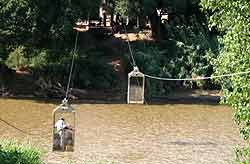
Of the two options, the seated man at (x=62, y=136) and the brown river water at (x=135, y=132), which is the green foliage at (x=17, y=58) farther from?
the seated man at (x=62, y=136)

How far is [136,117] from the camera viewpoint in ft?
85.4

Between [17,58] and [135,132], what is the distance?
9.35 metres

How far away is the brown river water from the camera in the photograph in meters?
19.0

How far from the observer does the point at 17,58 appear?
2969 centimetres

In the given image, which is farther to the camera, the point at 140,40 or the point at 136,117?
the point at 140,40

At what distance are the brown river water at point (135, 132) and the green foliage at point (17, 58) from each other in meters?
1.86

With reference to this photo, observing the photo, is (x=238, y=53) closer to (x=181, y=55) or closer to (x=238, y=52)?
(x=238, y=52)

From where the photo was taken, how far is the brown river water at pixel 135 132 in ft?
62.2

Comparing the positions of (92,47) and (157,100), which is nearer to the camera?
(157,100)

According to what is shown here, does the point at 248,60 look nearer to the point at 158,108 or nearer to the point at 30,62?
the point at 158,108

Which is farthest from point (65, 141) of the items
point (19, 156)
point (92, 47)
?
point (92, 47)

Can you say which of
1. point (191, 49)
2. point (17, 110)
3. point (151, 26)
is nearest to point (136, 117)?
point (17, 110)

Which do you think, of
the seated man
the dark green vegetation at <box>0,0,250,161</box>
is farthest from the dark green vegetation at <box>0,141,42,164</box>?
the dark green vegetation at <box>0,0,250,161</box>

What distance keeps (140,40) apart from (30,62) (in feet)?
30.0
